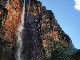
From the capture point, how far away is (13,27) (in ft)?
244

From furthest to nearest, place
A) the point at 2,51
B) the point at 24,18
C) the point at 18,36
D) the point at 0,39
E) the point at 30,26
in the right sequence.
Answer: the point at 30,26
the point at 24,18
the point at 18,36
the point at 0,39
the point at 2,51

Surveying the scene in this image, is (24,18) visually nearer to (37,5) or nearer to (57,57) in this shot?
(57,57)

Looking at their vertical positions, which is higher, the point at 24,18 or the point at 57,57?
the point at 24,18

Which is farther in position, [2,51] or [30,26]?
[30,26]

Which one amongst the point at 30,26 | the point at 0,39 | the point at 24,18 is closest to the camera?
the point at 0,39

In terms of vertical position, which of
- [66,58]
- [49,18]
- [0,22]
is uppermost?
[49,18]

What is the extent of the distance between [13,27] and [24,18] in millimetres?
7316

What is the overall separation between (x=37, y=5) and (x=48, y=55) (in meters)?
48.1

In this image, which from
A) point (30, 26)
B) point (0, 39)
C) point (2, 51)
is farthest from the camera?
point (30, 26)

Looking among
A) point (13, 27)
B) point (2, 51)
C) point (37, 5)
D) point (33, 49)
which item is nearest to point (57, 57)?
point (33, 49)

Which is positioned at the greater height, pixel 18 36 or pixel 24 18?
pixel 24 18

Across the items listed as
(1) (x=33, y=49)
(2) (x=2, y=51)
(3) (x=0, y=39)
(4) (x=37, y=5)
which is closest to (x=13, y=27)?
(1) (x=33, y=49)

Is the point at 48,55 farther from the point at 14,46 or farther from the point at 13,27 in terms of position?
the point at 13,27

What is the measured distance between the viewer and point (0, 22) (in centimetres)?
6569
